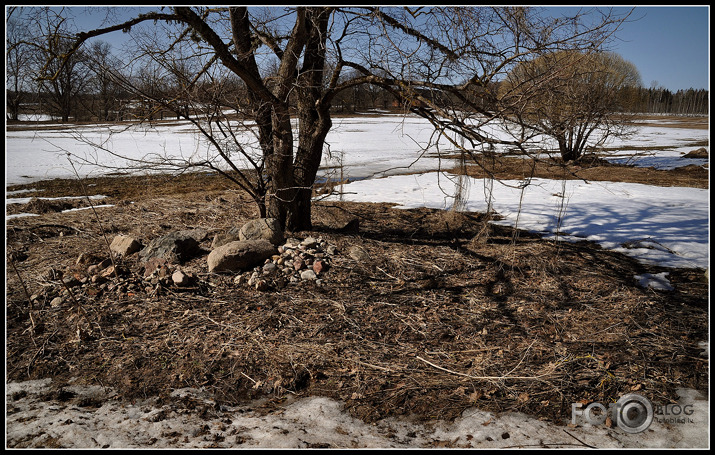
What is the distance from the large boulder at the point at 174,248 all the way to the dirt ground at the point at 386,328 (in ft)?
0.39

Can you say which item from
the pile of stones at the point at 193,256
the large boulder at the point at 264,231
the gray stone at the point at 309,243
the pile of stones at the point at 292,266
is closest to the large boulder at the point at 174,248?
the pile of stones at the point at 193,256

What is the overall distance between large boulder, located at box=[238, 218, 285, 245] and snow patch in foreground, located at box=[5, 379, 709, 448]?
2279mm

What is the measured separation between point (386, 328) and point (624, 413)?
1.58 metres

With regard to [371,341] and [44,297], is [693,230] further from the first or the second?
[44,297]

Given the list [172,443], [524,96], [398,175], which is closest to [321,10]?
[524,96]

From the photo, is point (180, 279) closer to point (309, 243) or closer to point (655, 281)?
point (309, 243)

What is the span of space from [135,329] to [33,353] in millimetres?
623

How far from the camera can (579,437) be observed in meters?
2.22

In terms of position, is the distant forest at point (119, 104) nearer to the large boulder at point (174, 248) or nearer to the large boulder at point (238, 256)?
the large boulder at point (174, 248)

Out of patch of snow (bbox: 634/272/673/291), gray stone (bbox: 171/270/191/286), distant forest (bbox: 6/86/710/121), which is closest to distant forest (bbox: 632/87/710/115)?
distant forest (bbox: 6/86/710/121)

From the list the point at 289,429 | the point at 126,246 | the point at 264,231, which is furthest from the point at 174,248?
the point at 289,429

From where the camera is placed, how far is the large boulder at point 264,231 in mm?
4625

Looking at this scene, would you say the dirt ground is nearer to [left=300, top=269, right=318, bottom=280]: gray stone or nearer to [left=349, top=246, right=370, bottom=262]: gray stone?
[left=349, top=246, right=370, bottom=262]: gray stone

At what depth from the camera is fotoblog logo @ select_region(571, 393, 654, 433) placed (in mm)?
2324
